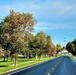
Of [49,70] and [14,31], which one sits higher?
[14,31]

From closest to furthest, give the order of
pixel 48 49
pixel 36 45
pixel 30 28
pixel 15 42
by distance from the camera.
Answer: pixel 15 42
pixel 30 28
pixel 36 45
pixel 48 49

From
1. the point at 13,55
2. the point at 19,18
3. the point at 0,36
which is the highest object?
the point at 19,18

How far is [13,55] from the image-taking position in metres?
Result: 50.5

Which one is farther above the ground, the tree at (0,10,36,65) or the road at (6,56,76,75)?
the tree at (0,10,36,65)

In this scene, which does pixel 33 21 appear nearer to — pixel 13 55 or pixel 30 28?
pixel 30 28

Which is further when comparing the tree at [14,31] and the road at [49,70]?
the tree at [14,31]

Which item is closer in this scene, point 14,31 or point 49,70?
point 49,70

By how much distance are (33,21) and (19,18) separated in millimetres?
6292

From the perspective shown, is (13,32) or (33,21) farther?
(33,21)

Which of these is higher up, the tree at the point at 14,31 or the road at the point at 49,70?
the tree at the point at 14,31

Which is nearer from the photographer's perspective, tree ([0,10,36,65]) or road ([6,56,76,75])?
road ([6,56,76,75])

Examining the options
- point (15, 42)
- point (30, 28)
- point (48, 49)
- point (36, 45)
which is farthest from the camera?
point (48, 49)

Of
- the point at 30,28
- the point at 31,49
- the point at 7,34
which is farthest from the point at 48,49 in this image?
the point at 7,34

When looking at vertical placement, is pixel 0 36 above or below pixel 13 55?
above
